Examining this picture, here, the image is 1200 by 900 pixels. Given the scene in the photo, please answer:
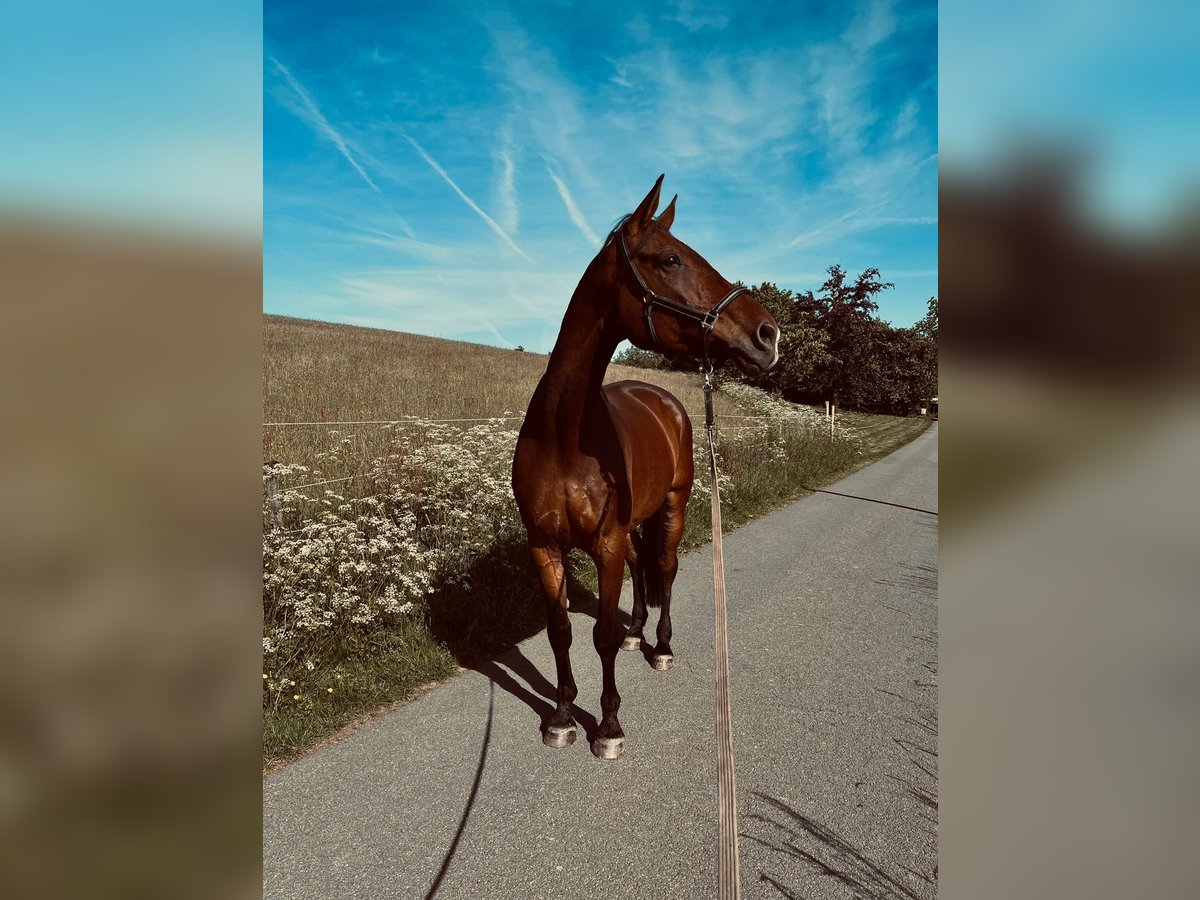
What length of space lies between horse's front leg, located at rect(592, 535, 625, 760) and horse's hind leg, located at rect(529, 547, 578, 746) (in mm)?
180

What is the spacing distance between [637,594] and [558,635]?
1.45 m

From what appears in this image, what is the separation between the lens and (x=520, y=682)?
398 centimetres

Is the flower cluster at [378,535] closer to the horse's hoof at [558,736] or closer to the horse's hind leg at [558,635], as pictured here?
the horse's hind leg at [558,635]

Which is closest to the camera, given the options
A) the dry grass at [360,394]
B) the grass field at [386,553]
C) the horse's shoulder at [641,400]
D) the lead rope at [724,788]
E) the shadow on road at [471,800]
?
the lead rope at [724,788]

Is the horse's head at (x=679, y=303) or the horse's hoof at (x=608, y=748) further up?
the horse's head at (x=679, y=303)

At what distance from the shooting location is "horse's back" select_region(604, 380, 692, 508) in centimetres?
380

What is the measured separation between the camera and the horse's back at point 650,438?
12.5 feet

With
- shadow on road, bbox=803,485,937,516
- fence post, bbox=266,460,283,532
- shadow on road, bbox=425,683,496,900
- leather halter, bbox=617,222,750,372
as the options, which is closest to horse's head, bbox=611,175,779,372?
leather halter, bbox=617,222,750,372
